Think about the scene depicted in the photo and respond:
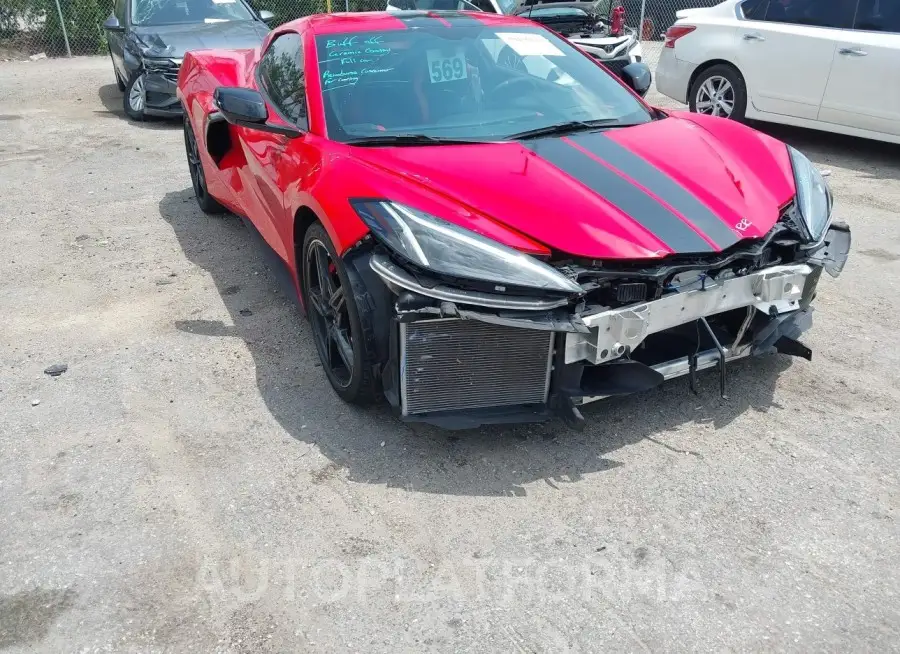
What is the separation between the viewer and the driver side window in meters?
3.91

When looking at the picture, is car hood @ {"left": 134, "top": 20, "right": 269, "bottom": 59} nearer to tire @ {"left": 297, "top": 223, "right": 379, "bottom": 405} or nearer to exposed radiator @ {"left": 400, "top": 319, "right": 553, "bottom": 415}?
tire @ {"left": 297, "top": 223, "right": 379, "bottom": 405}

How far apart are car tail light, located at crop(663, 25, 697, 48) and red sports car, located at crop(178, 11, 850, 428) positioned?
454 centimetres

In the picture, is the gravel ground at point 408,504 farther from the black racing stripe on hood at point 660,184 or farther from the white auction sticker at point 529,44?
the white auction sticker at point 529,44

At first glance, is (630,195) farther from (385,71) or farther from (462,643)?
(462,643)

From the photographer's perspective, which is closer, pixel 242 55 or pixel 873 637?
pixel 873 637

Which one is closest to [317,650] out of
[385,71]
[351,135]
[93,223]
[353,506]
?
[353,506]

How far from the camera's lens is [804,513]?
2775mm

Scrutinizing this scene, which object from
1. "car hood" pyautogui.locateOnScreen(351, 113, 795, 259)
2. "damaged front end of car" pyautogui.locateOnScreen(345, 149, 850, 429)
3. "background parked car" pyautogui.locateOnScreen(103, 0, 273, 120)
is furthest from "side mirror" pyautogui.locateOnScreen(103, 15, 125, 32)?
"damaged front end of car" pyautogui.locateOnScreen(345, 149, 850, 429)

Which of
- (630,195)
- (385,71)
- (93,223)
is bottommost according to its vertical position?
(93,223)

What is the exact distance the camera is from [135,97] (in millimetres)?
9531

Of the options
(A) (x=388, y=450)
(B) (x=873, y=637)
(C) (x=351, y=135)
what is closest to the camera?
(B) (x=873, y=637)

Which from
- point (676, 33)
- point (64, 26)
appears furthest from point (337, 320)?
point (64, 26)

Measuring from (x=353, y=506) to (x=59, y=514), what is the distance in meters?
1.07

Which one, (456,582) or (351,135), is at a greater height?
(351,135)
